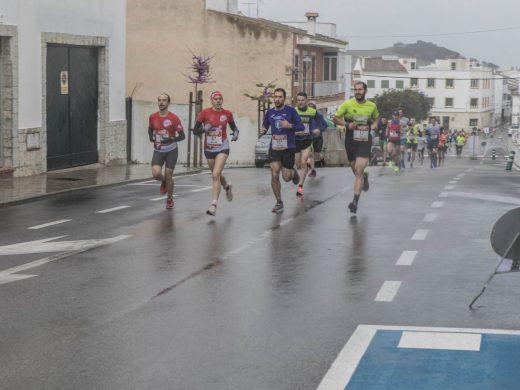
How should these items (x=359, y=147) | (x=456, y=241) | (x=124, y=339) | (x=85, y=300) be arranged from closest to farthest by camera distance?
1. (x=124, y=339)
2. (x=85, y=300)
3. (x=456, y=241)
4. (x=359, y=147)

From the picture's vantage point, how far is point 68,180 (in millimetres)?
21812

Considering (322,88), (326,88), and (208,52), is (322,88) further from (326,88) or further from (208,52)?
(208,52)

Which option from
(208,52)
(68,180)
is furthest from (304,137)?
(208,52)

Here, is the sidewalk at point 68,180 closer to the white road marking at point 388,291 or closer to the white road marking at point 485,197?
the white road marking at point 485,197

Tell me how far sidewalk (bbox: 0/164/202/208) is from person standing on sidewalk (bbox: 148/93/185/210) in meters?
2.52

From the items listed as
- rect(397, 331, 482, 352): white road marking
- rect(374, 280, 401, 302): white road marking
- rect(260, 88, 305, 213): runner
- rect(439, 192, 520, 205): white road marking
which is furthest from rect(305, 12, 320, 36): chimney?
rect(397, 331, 482, 352): white road marking

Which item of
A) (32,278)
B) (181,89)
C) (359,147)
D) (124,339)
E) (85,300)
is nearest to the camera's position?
(124,339)

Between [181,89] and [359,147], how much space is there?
28.7 metres

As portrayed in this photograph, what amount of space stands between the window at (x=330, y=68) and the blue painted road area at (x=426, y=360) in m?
60.6

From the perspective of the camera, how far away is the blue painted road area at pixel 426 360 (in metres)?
6.27

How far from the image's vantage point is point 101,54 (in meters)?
26.9

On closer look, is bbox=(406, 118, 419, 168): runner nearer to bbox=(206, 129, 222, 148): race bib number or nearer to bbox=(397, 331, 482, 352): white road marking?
bbox=(206, 129, 222, 148): race bib number

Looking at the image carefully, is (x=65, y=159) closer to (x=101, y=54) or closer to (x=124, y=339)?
(x=101, y=54)

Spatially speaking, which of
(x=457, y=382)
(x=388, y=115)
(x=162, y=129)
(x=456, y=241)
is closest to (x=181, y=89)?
(x=162, y=129)
